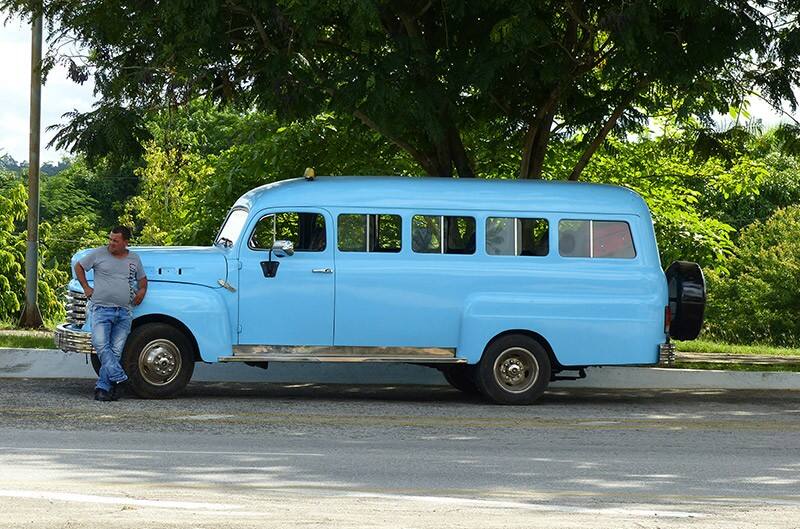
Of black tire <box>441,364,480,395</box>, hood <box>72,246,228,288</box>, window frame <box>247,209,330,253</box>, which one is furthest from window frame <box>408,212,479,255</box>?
hood <box>72,246,228,288</box>

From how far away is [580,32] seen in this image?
1994cm

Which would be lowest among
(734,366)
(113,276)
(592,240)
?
(734,366)

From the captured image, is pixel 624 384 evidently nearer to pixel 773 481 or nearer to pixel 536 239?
pixel 536 239

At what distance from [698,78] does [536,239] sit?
387cm

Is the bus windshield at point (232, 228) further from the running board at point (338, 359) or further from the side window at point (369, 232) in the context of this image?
the running board at point (338, 359)

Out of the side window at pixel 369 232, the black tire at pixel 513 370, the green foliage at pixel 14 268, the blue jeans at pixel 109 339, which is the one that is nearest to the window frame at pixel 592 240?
the black tire at pixel 513 370

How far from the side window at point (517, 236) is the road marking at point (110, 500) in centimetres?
743

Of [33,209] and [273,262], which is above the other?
[33,209]

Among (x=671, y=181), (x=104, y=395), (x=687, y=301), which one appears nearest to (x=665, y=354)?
(x=687, y=301)

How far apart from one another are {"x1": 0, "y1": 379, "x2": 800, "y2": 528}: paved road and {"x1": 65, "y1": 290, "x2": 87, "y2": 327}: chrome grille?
2.54 ft

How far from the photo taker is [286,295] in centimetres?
1486

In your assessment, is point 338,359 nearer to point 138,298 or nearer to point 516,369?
point 516,369

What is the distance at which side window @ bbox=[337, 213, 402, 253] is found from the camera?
49.6ft

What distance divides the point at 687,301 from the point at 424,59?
4217 mm
